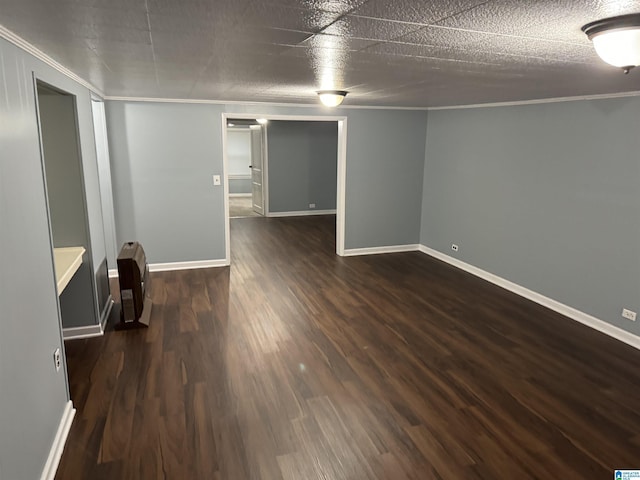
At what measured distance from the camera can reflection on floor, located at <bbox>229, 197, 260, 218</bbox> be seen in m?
9.90

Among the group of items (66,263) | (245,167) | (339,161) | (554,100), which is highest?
(554,100)

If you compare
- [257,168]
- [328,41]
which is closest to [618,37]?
[328,41]

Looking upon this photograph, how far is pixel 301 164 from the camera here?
9.48 metres

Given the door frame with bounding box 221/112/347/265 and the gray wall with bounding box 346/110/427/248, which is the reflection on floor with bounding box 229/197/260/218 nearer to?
the door frame with bounding box 221/112/347/265

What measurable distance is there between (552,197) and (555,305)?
114 centimetres

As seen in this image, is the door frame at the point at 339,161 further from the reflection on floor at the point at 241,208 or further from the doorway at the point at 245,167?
the reflection on floor at the point at 241,208

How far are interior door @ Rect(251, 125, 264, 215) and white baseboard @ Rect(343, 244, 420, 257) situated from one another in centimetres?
367

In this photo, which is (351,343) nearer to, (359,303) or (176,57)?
(359,303)

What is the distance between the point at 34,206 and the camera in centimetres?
233

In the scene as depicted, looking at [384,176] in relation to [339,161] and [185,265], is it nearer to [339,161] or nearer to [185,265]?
[339,161]

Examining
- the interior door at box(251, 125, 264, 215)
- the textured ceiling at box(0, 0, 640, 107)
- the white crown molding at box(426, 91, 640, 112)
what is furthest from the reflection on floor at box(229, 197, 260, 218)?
the textured ceiling at box(0, 0, 640, 107)

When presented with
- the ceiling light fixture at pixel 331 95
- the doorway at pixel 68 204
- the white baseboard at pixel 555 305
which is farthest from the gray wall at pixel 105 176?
the white baseboard at pixel 555 305

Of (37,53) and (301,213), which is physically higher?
(37,53)

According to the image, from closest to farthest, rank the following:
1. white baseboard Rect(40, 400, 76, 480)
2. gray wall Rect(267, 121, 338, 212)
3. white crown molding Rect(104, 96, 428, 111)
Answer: white baseboard Rect(40, 400, 76, 480)
white crown molding Rect(104, 96, 428, 111)
gray wall Rect(267, 121, 338, 212)
